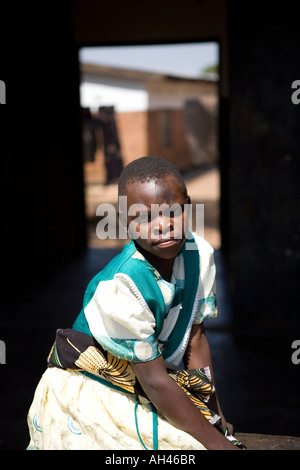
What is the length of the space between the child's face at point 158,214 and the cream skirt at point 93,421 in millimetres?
375

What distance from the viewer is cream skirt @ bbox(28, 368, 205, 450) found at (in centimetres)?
133

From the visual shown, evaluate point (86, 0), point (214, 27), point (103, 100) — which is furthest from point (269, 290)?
point (103, 100)

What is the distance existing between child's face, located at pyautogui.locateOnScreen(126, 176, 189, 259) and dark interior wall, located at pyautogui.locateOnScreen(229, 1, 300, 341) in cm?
256

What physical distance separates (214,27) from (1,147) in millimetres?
2963

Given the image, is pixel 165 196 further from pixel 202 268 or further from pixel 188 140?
pixel 188 140

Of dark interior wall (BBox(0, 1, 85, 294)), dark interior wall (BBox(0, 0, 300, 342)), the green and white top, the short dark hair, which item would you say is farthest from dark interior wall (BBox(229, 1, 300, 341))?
dark interior wall (BBox(0, 1, 85, 294))

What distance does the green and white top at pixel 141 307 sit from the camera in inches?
50.3

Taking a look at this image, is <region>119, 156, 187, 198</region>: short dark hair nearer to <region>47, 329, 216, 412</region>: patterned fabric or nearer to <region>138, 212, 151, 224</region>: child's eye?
<region>138, 212, 151, 224</region>: child's eye

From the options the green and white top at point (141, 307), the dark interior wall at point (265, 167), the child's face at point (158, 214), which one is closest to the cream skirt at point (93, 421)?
the green and white top at point (141, 307)

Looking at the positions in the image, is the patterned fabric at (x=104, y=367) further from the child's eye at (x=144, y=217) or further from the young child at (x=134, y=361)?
the child's eye at (x=144, y=217)

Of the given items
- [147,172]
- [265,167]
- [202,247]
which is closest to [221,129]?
[265,167]

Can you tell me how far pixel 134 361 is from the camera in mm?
1295

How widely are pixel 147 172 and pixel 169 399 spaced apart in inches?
20.8

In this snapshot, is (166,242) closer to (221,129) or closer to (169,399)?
(169,399)
